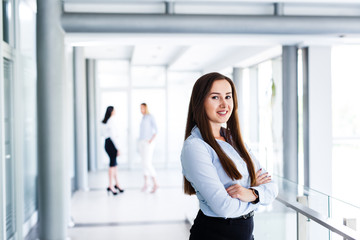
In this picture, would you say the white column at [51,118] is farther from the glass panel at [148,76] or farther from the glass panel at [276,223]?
the glass panel at [148,76]

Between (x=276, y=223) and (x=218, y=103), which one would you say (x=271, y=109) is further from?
(x=218, y=103)

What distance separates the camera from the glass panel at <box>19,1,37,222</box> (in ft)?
17.6

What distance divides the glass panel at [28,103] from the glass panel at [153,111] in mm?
6779

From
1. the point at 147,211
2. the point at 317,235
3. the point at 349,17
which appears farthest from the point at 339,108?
the point at 317,235

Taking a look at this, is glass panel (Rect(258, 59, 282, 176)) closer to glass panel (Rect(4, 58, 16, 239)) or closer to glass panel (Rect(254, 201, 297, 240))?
glass panel (Rect(254, 201, 297, 240))

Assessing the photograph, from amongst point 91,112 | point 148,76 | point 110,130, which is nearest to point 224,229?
point 110,130

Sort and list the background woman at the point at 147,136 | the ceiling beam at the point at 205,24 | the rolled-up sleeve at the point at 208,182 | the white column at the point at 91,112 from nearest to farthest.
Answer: the rolled-up sleeve at the point at 208,182, the ceiling beam at the point at 205,24, the background woman at the point at 147,136, the white column at the point at 91,112

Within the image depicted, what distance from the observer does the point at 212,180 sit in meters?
1.76

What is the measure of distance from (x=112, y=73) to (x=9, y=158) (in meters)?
8.33

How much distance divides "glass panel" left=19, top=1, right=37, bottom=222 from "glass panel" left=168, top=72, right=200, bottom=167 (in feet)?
24.5

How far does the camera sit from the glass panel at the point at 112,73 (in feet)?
41.2

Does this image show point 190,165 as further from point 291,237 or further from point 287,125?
point 287,125

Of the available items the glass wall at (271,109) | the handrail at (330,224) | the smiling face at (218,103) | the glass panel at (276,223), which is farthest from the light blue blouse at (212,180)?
the glass wall at (271,109)

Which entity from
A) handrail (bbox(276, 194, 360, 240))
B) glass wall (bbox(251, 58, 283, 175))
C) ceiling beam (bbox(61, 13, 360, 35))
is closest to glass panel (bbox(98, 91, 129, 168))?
glass wall (bbox(251, 58, 283, 175))
